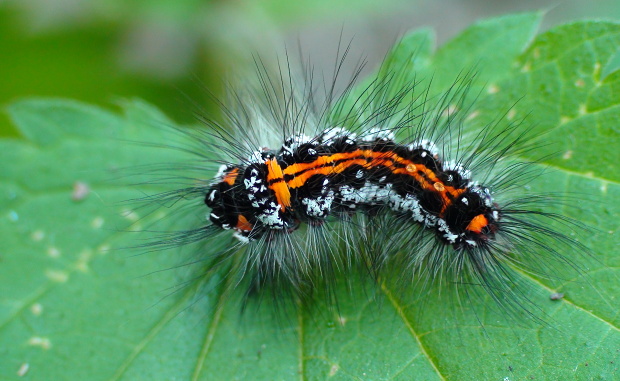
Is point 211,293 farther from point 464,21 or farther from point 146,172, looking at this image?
point 464,21

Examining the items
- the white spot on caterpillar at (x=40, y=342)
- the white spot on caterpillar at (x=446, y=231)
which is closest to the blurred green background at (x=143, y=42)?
the white spot on caterpillar at (x=40, y=342)

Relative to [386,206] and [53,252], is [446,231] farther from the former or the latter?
[53,252]

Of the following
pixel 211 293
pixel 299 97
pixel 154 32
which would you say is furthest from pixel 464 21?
pixel 211 293

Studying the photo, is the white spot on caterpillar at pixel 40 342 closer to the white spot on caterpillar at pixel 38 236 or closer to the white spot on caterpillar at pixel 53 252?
the white spot on caterpillar at pixel 53 252

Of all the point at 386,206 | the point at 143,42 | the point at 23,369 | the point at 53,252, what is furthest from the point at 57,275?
the point at 143,42

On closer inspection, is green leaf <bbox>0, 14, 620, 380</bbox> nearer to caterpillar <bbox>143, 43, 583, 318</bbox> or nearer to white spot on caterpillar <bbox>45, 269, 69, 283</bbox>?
white spot on caterpillar <bbox>45, 269, 69, 283</bbox>
